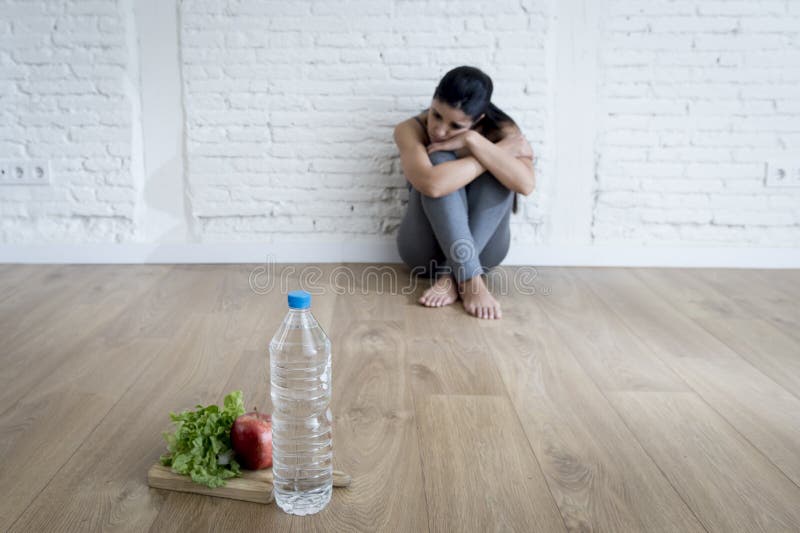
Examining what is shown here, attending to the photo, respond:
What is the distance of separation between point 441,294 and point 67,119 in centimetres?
168

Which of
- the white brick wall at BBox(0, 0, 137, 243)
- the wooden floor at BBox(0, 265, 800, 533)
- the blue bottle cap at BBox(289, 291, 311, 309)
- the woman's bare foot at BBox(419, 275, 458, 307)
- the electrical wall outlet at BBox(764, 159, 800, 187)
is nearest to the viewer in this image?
the blue bottle cap at BBox(289, 291, 311, 309)

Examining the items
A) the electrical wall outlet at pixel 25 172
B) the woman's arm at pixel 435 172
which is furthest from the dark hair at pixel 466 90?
the electrical wall outlet at pixel 25 172

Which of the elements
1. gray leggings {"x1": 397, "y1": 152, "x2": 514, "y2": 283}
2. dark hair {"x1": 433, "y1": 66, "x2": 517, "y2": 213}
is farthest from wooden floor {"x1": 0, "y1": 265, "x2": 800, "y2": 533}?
dark hair {"x1": 433, "y1": 66, "x2": 517, "y2": 213}

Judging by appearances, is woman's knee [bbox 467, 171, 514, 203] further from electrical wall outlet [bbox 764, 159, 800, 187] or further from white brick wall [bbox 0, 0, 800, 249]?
electrical wall outlet [bbox 764, 159, 800, 187]

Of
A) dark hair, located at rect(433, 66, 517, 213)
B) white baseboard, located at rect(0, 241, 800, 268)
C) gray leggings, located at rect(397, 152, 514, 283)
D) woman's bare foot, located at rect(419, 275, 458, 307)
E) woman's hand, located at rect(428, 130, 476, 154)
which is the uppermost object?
dark hair, located at rect(433, 66, 517, 213)

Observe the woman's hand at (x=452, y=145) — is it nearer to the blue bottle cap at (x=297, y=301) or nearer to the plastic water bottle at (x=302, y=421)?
the plastic water bottle at (x=302, y=421)

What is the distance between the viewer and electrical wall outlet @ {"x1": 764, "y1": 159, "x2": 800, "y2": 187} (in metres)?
3.27

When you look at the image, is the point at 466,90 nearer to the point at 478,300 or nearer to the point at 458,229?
the point at 458,229

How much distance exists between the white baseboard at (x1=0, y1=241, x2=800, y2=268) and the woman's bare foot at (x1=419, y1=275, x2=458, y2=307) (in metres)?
0.55

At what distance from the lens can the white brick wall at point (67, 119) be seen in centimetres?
311

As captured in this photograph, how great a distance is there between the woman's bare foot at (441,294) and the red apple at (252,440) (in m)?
1.30

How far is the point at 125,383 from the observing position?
2023 millimetres


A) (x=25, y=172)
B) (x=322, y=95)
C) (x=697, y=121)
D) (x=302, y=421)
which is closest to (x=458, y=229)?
(x=322, y=95)

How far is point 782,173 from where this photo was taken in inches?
129
